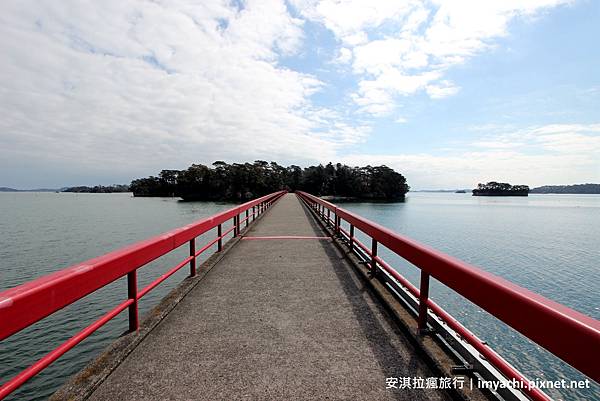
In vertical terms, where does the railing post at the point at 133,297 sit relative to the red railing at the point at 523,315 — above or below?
below

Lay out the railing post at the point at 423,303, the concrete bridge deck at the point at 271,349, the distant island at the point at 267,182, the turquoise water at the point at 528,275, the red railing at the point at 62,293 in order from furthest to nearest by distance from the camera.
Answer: the distant island at the point at 267,182, the turquoise water at the point at 528,275, the railing post at the point at 423,303, the concrete bridge deck at the point at 271,349, the red railing at the point at 62,293

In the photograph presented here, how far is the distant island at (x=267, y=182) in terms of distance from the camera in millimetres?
120750

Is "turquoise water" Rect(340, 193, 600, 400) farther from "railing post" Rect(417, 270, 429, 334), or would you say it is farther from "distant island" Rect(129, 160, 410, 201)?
"distant island" Rect(129, 160, 410, 201)

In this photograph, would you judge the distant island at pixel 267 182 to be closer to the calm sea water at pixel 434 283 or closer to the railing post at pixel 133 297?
the calm sea water at pixel 434 283

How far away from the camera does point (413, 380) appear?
101 inches

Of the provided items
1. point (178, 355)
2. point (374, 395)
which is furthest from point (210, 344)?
point (374, 395)

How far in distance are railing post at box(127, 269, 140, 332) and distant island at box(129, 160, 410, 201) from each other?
11557 centimetres

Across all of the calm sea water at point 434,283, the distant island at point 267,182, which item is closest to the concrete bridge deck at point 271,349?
the calm sea water at point 434,283

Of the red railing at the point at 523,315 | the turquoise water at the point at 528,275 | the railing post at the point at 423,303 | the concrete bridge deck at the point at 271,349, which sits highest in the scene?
the red railing at the point at 523,315

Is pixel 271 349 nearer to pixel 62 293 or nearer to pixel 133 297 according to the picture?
pixel 133 297

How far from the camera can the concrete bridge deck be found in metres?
2.43

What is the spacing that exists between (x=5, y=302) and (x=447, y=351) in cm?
328

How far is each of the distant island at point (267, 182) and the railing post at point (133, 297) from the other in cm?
11557

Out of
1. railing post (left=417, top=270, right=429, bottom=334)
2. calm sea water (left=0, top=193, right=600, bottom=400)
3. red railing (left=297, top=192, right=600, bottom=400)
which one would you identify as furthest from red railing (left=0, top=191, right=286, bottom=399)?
calm sea water (left=0, top=193, right=600, bottom=400)
